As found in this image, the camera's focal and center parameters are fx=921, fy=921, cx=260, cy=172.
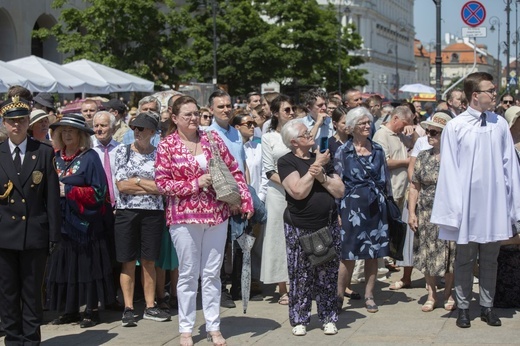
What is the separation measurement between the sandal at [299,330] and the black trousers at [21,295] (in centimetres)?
221

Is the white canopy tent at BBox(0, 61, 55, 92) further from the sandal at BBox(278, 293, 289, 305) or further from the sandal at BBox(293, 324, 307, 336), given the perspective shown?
the sandal at BBox(293, 324, 307, 336)

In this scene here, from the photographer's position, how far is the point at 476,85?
8328 millimetres

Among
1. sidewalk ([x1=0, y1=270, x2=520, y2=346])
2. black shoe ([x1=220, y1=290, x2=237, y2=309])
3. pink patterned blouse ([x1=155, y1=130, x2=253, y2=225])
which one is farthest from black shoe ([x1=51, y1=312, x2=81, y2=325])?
pink patterned blouse ([x1=155, y1=130, x2=253, y2=225])

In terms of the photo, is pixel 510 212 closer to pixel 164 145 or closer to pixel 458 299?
pixel 458 299

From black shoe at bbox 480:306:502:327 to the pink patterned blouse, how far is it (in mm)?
2539

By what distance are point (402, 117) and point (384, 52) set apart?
13366 cm

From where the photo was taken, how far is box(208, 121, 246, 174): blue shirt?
32.4 feet

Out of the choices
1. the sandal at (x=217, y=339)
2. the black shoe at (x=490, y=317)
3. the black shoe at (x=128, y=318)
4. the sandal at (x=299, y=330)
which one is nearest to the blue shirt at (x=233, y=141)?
the black shoe at (x=128, y=318)

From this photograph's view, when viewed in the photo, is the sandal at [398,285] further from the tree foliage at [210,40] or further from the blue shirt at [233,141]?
the tree foliage at [210,40]

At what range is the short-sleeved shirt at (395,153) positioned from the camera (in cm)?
1089

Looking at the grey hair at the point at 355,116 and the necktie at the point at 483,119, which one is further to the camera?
the grey hair at the point at 355,116

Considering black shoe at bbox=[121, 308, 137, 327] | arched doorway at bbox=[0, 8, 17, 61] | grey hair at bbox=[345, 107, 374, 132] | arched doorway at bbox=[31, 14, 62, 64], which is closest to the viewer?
black shoe at bbox=[121, 308, 137, 327]

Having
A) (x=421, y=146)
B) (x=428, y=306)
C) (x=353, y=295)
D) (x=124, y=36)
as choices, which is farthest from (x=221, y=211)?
(x=124, y=36)

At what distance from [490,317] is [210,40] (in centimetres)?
4231
